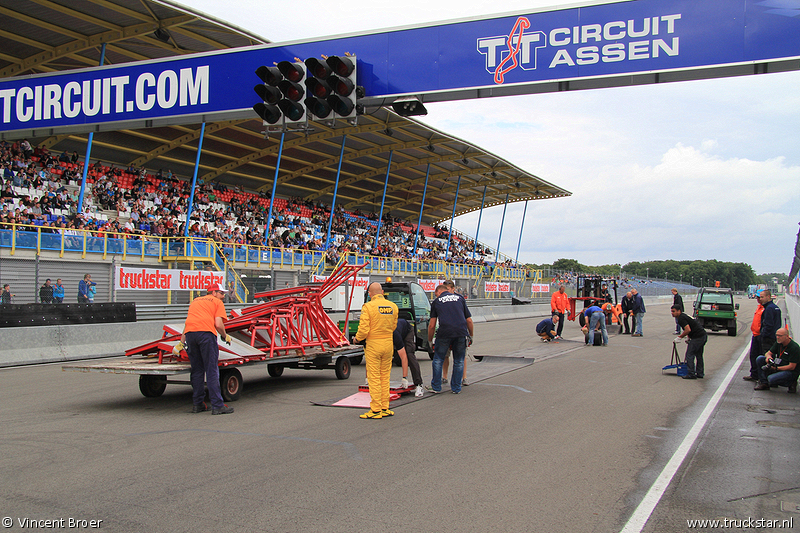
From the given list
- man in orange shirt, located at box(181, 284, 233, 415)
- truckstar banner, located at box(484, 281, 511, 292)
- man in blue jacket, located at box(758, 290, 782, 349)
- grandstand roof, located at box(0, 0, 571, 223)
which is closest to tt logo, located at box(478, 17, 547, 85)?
grandstand roof, located at box(0, 0, 571, 223)

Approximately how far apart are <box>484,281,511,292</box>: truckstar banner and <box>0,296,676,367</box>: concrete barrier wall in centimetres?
2824

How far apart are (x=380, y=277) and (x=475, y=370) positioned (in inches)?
940

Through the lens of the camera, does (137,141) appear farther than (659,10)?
Yes

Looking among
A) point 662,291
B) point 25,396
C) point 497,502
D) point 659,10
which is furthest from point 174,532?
point 662,291

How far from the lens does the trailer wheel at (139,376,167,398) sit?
9.08m

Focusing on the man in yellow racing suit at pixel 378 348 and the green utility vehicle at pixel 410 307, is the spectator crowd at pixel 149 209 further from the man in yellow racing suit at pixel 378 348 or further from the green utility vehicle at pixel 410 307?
the man in yellow racing suit at pixel 378 348

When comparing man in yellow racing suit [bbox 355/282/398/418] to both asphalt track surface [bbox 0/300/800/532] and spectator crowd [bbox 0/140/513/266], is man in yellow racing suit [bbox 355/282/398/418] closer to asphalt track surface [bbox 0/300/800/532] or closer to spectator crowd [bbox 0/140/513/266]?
asphalt track surface [bbox 0/300/800/532]

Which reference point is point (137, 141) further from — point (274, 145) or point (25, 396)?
point (25, 396)

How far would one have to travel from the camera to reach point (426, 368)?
13.6 meters

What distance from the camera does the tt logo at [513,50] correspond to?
8555mm

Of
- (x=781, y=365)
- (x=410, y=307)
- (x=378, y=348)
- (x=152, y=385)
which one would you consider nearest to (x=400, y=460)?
(x=378, y=348)

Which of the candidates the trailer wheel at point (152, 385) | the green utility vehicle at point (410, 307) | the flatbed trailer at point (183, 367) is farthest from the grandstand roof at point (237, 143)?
the trailer wheel at point (152, 385)

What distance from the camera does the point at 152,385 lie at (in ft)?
30.1

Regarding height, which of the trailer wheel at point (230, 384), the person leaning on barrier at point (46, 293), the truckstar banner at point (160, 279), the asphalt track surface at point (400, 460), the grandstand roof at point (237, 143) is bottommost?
the asphalt track surface at point (400, 460)
